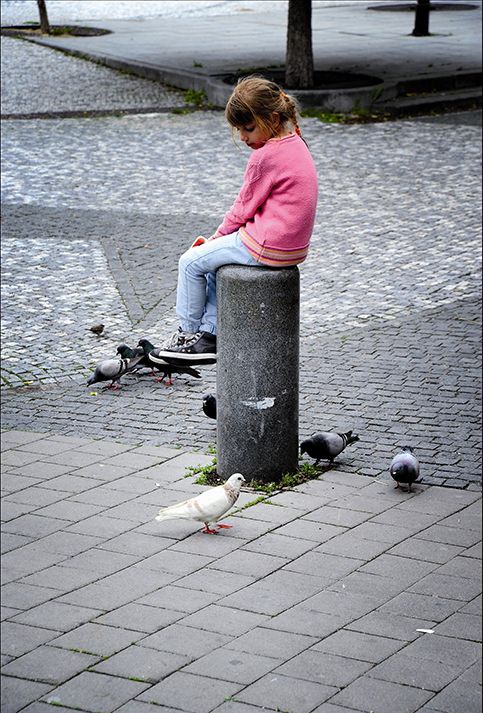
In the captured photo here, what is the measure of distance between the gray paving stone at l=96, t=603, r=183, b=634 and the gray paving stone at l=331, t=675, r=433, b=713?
2.92 ft

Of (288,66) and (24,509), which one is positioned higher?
(288,66)

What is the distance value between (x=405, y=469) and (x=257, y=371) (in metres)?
0.91

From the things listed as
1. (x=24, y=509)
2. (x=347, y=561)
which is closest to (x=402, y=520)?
(x=347, y=561)

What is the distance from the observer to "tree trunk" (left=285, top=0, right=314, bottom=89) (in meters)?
17.3

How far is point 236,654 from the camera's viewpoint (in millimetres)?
4613

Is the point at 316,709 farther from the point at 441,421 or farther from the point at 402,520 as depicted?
the point at 441,421

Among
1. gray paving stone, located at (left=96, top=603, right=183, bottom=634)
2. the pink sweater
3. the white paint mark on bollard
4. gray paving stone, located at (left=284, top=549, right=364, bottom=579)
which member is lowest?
gray paving stone, located at (left=96, top=603, right=183, bottom=634)

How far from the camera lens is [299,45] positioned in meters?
17.4

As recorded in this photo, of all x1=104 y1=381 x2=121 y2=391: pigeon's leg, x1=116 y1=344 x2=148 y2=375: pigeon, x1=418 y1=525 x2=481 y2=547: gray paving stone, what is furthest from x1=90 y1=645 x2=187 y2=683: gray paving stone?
x1=104 y1=381 x2=121 y2=391: pigeon's leg

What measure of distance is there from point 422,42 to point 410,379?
17748 mm

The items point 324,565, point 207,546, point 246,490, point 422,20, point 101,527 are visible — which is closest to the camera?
point 324,565

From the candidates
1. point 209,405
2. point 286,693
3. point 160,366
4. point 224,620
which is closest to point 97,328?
point 160,366

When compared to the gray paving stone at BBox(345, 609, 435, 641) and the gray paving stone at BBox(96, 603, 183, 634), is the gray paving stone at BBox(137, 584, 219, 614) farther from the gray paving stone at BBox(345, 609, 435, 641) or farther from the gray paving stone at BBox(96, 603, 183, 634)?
the gray paving stone at BBox(345, 609, 435, 641)

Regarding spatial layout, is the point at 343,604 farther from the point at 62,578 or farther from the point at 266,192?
the point at 266,192
